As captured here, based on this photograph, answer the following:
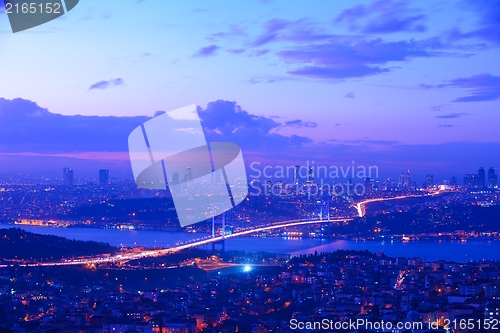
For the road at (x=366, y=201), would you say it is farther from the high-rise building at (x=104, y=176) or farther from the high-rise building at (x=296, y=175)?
the high-rise building at (x=104, y=176)

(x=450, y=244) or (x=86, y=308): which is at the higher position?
(x=86, y=308)

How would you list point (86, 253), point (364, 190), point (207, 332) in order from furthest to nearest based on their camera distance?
point (364, 190) → point (86, 253) → point (207, 332)

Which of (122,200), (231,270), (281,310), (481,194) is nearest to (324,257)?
(231,270)

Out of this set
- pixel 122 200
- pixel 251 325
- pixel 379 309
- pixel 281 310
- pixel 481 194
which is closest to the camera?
pixel 251 325

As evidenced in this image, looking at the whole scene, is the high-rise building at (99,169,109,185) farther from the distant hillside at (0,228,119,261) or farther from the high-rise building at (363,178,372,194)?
the distant hillside at (0,228,119,261)

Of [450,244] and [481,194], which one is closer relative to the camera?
[450,244]

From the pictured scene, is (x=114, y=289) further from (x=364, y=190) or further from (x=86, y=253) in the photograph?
(x=364, y=190)
